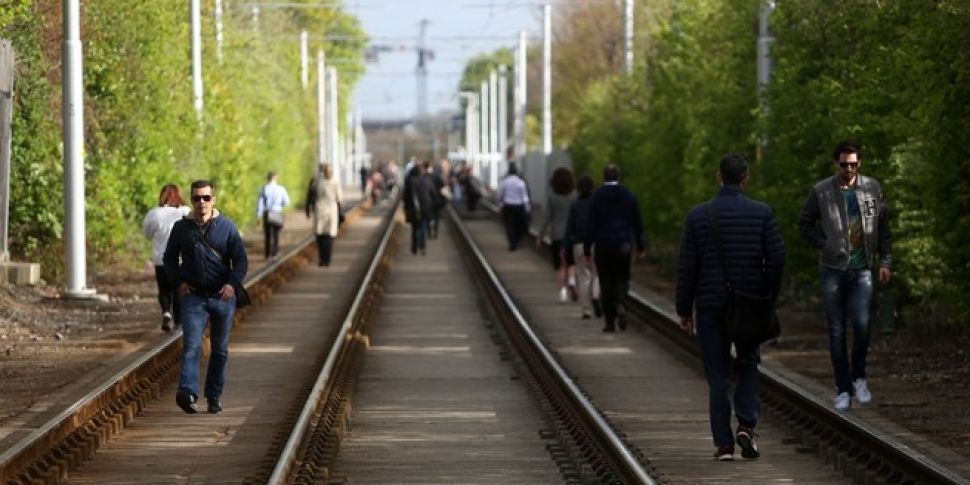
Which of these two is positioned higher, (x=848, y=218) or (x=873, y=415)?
(x=848, y=218)

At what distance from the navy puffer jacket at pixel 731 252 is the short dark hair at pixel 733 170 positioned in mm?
62

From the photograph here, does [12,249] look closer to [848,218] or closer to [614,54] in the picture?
[848,218]

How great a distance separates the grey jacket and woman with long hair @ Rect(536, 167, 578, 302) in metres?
12.0

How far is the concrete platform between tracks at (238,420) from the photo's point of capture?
561 inches

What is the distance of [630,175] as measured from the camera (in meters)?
48.8

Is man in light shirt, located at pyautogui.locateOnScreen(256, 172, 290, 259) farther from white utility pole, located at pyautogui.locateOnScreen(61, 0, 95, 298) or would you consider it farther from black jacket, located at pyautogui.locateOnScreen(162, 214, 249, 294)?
black jacket, located at pyautogui.locateOnScreen(162, 214, 249, 294)

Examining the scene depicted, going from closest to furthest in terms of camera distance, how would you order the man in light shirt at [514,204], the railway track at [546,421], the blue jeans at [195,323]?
the railway track at [546,421] → the blue jeans at [195,323] → the man in light shirt at [514,204]

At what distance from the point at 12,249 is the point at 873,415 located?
778 inches

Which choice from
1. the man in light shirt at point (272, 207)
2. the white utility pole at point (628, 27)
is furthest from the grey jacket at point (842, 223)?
the white utility pole at point (628, 27)

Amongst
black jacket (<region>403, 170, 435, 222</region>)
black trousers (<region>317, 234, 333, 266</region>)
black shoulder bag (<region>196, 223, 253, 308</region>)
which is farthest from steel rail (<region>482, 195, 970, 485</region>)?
black jacket (<region>403, 170, 435, 222</region>)

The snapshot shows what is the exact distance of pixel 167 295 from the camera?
→ 25.4 m

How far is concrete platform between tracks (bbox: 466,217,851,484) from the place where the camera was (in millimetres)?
14039

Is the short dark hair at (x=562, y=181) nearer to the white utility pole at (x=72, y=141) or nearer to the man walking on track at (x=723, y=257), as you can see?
the white utility pole at (x=72, y=141)

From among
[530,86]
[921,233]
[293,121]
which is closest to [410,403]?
[921,233]
